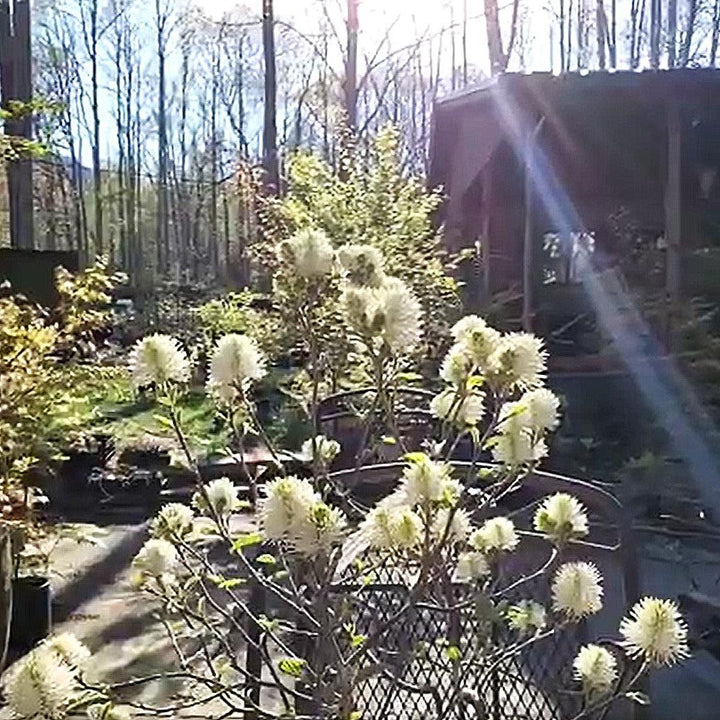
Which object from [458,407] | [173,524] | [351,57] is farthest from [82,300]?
[351,57]

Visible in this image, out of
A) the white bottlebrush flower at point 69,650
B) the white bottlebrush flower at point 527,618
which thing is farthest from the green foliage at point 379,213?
the white bottlebrush flower at point 69,650

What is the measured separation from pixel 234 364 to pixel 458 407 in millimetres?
264

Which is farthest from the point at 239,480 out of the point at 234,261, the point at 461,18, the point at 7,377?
the point at 461,18

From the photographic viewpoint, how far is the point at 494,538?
1382 millimetres

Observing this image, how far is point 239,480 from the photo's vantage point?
21.2ft

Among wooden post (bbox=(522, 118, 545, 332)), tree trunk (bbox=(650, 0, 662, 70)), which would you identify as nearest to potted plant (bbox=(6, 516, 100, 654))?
wooden post (bbox=(522, 118, 545, 332))

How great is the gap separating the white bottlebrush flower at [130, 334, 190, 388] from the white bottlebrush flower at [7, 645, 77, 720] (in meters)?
0.33

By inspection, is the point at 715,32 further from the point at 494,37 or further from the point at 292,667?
the point at 292,667

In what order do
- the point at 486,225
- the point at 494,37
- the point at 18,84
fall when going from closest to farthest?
the point at 486,225 < the point at 18,84 < the point at 494,37

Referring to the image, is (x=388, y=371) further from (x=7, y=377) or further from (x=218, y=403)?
(x=7, y=377)

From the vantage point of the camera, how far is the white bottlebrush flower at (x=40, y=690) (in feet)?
3.38

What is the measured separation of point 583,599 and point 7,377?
2.76 m

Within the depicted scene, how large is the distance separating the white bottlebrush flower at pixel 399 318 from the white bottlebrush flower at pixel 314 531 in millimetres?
195

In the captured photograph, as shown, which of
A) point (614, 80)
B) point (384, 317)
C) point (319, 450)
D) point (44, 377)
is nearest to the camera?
point (384, 317)
